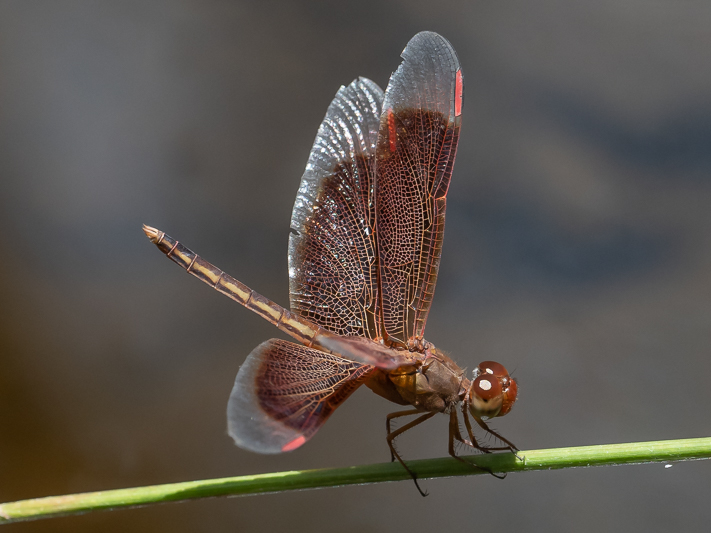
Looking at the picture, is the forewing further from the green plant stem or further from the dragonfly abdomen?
the green plant stem

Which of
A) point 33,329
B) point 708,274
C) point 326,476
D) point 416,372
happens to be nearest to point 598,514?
point 708,274

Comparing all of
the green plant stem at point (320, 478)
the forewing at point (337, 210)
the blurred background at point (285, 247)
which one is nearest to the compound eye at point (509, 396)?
the green plant stem at point (320, 478)

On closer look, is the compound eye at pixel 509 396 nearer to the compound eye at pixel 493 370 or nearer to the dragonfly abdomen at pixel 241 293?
the compound eye at pixel 493 370

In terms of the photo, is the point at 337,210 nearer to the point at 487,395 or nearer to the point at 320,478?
A: the point at 487,395

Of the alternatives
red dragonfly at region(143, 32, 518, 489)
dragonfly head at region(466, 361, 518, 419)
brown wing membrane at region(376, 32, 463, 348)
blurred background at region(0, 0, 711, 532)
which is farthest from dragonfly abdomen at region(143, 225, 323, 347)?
blurred background at region(0, 0, 711, 532)

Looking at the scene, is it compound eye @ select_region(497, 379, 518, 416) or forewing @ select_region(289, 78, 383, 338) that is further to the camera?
forewing @ select_region(289, 78, 383, 338)

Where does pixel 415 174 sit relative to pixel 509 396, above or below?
above

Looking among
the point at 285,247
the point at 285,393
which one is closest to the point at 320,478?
the point at 285,393
